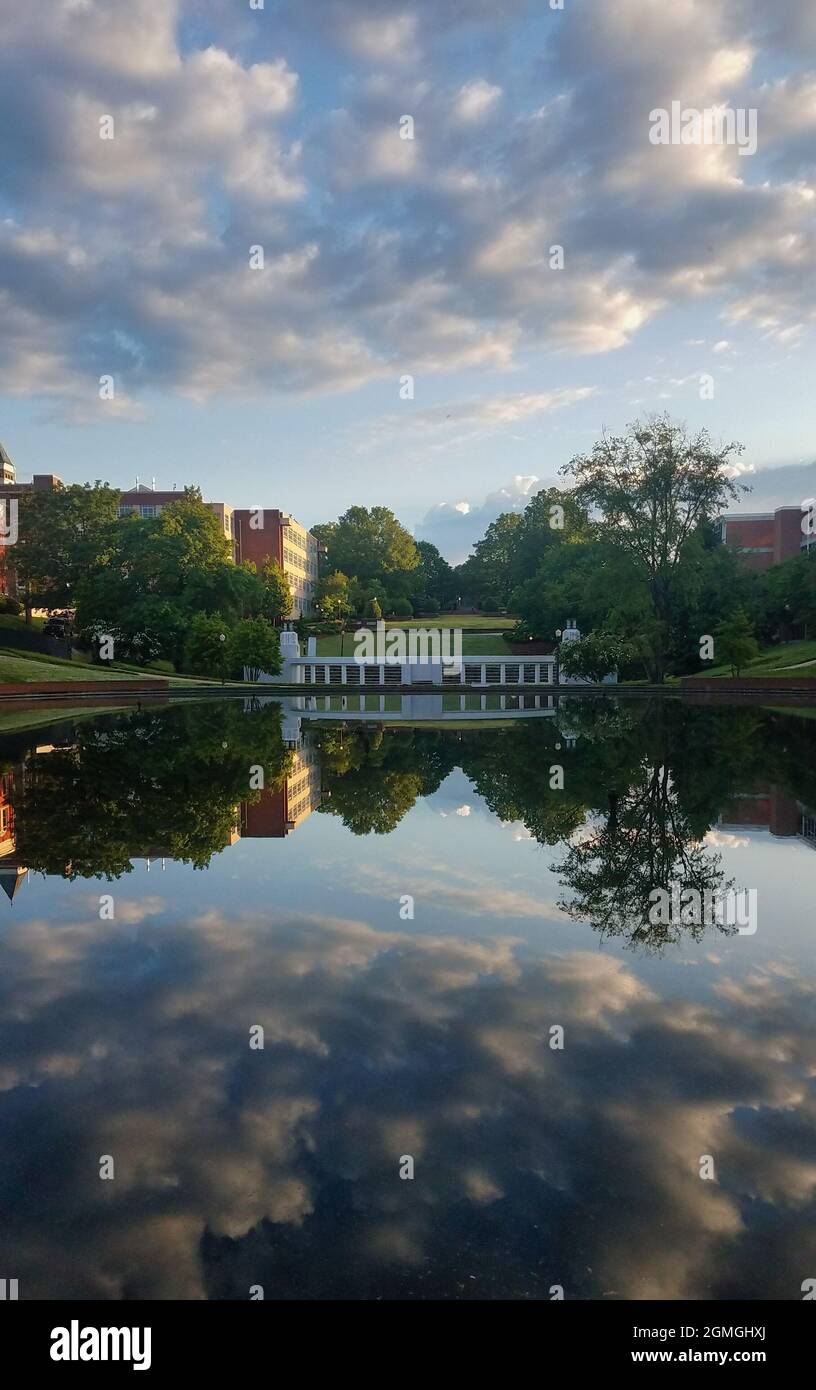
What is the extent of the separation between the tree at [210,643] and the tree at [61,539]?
1301 centimetres

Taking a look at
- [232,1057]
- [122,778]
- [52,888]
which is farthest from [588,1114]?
[122,778]

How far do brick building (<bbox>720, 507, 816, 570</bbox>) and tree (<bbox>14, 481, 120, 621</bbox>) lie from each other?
57.0 meters

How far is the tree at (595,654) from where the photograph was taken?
5081 centimetres

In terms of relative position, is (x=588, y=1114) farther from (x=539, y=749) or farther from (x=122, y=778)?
(x=539, y=749)

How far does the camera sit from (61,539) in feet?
207

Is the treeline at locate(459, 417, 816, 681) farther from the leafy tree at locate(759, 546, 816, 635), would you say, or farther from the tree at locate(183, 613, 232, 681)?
the tree at locate(183, 613, 232, 681)

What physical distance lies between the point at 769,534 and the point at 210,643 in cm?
6377

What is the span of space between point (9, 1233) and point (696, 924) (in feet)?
18.1

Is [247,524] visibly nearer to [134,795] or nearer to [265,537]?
[265,537]

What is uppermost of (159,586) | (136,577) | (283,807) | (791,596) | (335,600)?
(136,577)

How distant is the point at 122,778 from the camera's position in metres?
15.3

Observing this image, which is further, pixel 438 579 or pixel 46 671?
pixel 438 579

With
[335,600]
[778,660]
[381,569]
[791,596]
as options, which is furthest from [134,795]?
[381,569]

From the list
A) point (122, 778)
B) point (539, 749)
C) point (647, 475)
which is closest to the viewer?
point (122, 778)
